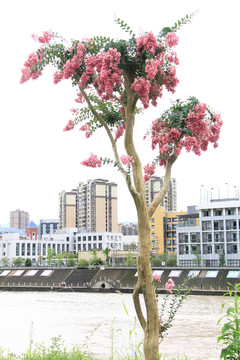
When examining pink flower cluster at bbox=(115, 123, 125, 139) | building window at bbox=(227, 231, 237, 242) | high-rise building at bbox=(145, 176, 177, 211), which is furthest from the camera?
high-rise building at bbox=(145, 176, 177, 211)

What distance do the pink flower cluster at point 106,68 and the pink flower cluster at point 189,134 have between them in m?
0.94

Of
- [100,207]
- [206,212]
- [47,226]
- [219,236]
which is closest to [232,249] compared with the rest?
[219,236]

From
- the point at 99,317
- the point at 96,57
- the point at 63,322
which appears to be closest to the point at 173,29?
the point at 96,57

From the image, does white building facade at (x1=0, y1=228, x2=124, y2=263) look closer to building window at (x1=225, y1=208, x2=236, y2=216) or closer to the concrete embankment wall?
the concrete embankment wall

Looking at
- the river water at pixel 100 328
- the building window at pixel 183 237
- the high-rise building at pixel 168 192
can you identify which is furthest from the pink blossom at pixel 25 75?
the high-rise building at pixel 168 192

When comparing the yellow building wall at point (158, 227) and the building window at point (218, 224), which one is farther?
the yellow building wall at point (158, 227)

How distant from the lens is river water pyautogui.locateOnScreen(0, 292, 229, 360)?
1811 cm

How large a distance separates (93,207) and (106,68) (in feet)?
446

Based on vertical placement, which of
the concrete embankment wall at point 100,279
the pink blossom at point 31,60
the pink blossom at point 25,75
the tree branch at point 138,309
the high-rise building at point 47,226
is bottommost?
the concrete embankment wall at point 100,279

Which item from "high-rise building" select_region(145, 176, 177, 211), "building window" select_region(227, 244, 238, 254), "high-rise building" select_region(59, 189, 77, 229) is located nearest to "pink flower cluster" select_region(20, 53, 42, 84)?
"building window" select_region(227, 244, 238, 254)

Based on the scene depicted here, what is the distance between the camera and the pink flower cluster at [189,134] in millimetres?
6250

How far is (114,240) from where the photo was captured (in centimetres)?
10812

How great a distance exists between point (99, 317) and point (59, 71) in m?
25.7

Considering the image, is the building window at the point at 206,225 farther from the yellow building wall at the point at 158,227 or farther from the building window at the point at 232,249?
the yellow building wall at the point at 158,227
